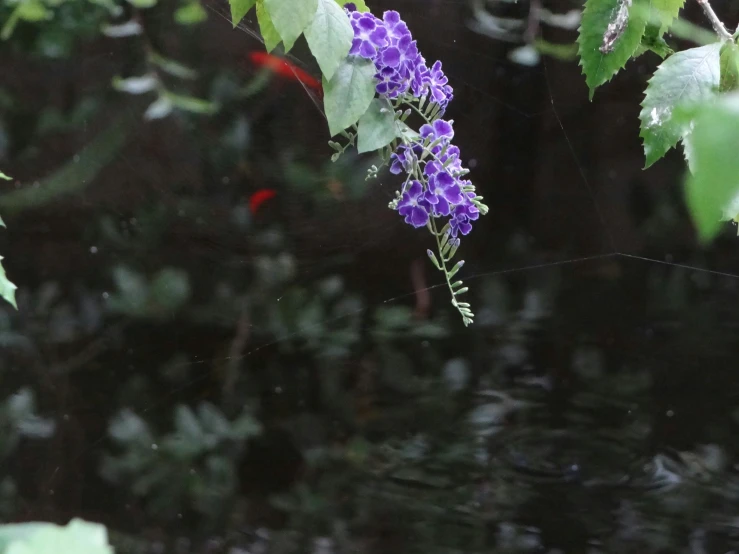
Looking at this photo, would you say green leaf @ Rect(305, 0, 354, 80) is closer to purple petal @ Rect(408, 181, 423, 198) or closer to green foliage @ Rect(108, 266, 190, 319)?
purple petal @ Rect(408, 181, 423, 198)

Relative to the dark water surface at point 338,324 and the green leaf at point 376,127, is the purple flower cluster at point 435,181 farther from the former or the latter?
the dark water surface at point 338,324

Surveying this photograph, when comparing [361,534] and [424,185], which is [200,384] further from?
[424,185]

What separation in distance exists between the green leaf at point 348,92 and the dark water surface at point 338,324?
343 mm

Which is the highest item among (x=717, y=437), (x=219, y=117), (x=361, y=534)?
(x=219, y=117)

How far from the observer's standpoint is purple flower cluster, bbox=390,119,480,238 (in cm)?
27

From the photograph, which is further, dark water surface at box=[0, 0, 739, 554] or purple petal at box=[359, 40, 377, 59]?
dark water surface at box=[0, 0, 739, 554]

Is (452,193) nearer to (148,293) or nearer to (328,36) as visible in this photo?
(328,36)

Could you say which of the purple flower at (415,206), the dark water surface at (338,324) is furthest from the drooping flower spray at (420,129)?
the dark water surface at (338,324)

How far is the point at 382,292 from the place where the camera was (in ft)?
2.08

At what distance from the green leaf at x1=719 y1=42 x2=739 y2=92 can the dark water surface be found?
369mm

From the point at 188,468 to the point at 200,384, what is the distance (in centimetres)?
8

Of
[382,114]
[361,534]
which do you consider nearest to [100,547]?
[382,114]

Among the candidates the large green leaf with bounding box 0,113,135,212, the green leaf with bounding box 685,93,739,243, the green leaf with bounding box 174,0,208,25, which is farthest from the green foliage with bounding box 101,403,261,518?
the green leaf with bounding box 685,93,739,243

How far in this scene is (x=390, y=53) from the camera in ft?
0.82
